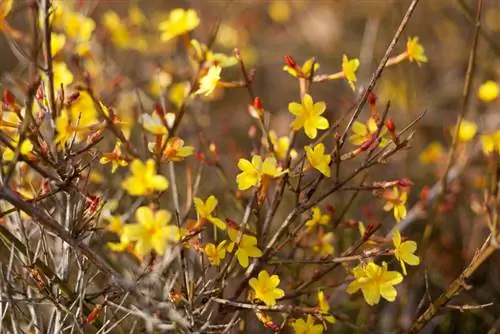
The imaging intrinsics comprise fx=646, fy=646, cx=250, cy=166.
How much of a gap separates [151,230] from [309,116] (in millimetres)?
539

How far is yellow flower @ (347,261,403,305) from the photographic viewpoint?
1593mm

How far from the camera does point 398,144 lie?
1.57m

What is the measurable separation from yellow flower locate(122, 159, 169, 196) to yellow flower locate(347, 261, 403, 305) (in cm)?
57

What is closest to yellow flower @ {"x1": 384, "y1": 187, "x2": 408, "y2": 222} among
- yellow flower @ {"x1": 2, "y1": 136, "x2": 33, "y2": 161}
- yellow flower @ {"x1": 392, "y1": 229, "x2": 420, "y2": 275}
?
yellow flower @ {"x1": 392, "y1": 229, "x2": 420, "y2": 275}

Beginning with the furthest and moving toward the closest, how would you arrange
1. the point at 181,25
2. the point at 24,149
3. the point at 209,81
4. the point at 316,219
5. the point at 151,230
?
1. the point at 181,25
2. the point at 316,219
3. the point at 209,81
4. the point at 24,149
5. the point at 151,230

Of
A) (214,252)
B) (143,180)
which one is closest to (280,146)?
(214,252)

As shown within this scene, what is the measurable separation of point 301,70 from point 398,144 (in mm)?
331

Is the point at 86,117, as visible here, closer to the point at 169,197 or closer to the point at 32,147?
the point at 32,147

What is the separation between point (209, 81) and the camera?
1669 mm

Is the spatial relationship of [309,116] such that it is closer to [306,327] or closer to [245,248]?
[245,248]

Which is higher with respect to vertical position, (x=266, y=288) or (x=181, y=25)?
(x=181, y=25)

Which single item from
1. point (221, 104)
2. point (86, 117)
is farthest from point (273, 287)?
point (221, 104)

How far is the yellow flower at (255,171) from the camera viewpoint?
1.52 m

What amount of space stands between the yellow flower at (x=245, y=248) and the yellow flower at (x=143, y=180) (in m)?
0.34
